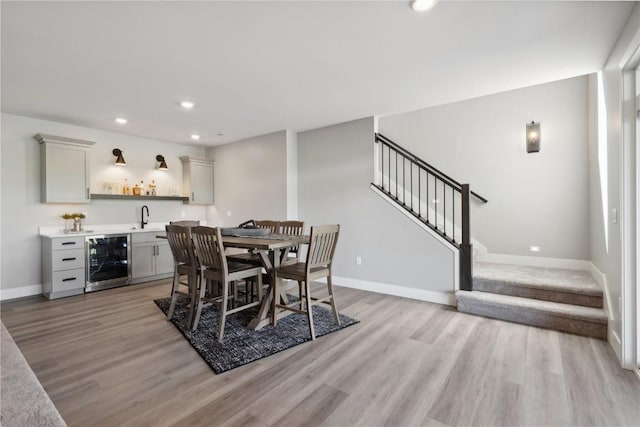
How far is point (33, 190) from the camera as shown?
427 cm

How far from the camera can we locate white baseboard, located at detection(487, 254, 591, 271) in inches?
156

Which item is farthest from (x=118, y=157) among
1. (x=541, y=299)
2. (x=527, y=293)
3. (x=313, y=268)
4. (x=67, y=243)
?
(x=541, y=299)

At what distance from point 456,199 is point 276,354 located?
374 centimetres

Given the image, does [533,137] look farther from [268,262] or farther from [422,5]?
[268,262]

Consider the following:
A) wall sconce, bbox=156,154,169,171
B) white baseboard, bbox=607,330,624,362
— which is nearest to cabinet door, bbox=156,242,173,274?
wall sconce, bbox=156,154,169,171

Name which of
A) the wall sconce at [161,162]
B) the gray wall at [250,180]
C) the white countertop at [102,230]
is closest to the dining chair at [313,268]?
the gray wall at [250,180]

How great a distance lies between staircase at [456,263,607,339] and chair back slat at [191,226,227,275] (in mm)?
2669

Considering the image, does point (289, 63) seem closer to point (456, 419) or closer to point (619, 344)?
point (456, 419)

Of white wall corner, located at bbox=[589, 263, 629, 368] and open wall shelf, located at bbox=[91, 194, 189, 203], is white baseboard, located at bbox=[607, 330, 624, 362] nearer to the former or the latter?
white wall corner, located at bbox=[589, 263, 629, 368]

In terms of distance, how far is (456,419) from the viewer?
1682 mm

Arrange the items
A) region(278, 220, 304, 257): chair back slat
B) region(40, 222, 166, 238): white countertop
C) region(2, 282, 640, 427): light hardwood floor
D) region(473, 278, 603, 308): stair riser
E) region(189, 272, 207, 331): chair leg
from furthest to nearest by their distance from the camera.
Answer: region(40, 222, 166, 238): white countertop
region(278, 220, 304, 257): chair back slat
region(473, 278, 603, 308): stair riser
region(189, 272, 207, 331): chair leg
region(2, 282, 640, 427): light hardwood floor

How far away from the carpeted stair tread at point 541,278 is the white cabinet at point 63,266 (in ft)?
17.4

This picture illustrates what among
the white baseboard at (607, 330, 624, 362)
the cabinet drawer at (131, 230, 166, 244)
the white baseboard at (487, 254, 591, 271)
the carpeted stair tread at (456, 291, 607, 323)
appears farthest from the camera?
the cabinet drawer at (131, 230, 166, 244)

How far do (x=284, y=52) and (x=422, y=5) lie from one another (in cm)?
113
